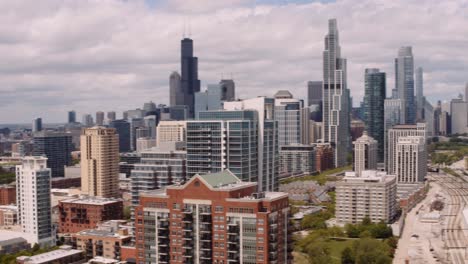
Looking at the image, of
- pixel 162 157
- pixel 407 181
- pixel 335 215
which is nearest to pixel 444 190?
pixel 407 181

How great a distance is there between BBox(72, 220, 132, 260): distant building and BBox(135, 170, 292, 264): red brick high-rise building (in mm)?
16894

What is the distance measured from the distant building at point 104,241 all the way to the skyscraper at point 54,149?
64.7m

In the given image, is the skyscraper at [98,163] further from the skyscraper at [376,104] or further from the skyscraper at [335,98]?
the skyscraper at [376,104]

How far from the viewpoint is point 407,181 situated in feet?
362

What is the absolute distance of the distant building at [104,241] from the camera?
2244 inches

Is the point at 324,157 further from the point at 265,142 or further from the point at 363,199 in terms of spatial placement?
the point at 265,142

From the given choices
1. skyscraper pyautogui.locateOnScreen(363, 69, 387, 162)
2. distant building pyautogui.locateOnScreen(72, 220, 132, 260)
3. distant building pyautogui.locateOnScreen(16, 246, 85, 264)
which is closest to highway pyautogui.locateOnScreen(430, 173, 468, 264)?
distant building pyautogui.locateOnScreen(72, 220, 132, 260)

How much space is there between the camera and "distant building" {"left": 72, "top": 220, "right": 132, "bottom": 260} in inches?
2244

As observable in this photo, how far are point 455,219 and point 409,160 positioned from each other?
2955 cm

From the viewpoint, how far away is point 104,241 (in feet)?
189

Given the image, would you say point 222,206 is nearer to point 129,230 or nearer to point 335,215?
point 129,230

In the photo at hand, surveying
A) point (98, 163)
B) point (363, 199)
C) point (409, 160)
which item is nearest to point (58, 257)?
point (363, 199)

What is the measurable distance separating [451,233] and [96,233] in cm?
3966

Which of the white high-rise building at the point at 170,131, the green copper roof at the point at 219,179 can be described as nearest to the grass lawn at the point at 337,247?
the green copper roof at the point at 219,179
